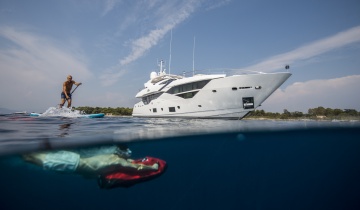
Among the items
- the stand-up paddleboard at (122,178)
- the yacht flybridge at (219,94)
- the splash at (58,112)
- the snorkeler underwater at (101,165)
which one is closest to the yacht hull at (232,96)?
the yacht flybridge at (219,94)

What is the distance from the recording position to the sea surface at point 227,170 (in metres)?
9.40

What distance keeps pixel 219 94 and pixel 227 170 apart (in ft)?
40.6

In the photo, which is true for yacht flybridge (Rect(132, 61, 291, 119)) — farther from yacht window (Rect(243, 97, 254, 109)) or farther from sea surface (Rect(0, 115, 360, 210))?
sea surface (Rect(0, 115, 360, 210))

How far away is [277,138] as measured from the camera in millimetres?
11164

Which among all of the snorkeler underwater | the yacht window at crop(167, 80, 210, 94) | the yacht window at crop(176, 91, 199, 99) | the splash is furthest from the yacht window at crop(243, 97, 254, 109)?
the snorkeler underwater

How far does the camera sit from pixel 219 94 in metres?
24.0

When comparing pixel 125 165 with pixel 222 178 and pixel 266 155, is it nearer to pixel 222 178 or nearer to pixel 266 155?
pixel 222 178

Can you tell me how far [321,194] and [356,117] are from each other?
599 cm

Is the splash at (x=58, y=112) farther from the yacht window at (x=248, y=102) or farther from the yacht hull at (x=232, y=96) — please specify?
the yacht window at (x=248, y=102)

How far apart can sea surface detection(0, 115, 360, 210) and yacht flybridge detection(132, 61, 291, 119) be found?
11.0 m

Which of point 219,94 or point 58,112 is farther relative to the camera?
point 219,94

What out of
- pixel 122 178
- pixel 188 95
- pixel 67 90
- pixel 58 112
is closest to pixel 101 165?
pixel 122 178

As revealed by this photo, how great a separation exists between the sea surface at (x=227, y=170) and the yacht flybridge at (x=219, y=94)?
11004 mm

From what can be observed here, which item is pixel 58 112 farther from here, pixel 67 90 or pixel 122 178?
pixel 122 178
